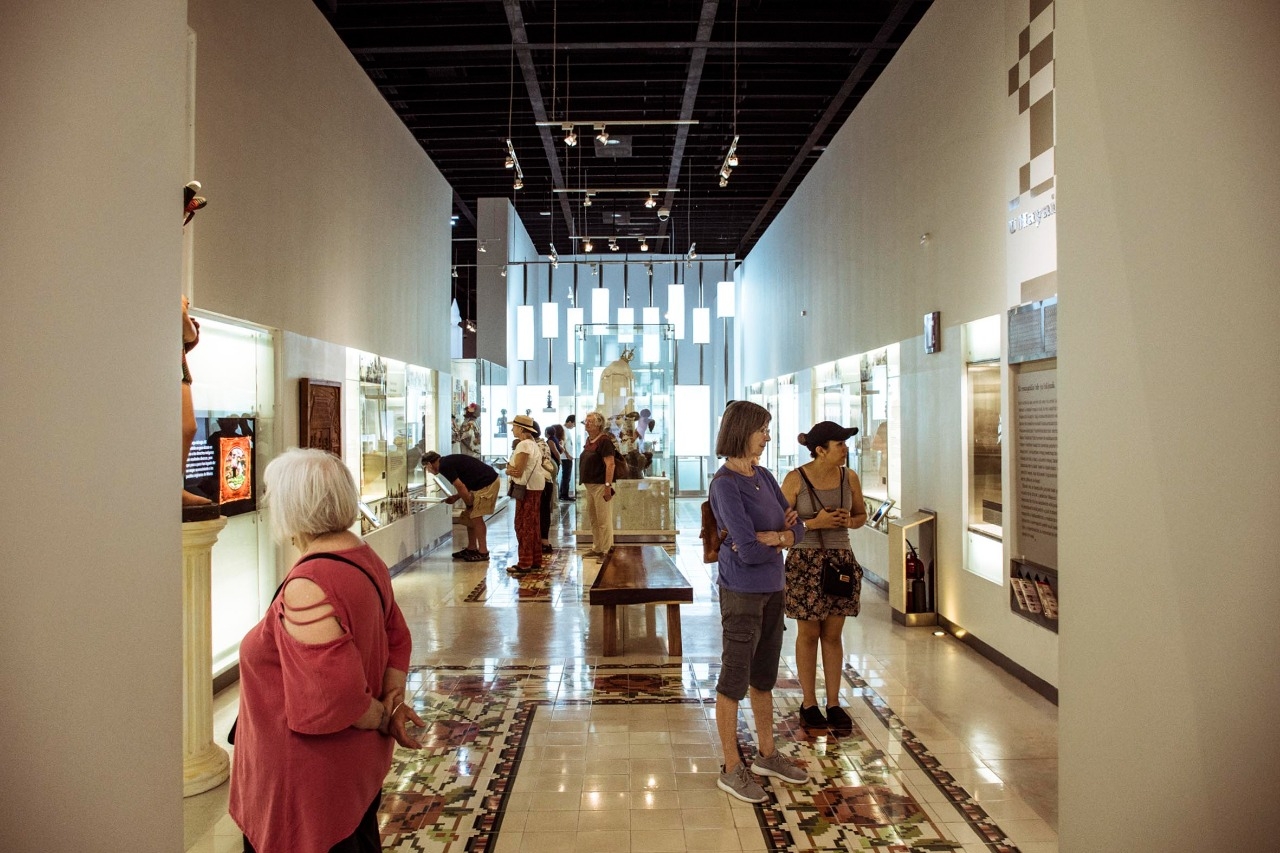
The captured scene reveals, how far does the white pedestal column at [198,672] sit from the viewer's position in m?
3.63

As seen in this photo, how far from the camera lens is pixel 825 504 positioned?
423cm

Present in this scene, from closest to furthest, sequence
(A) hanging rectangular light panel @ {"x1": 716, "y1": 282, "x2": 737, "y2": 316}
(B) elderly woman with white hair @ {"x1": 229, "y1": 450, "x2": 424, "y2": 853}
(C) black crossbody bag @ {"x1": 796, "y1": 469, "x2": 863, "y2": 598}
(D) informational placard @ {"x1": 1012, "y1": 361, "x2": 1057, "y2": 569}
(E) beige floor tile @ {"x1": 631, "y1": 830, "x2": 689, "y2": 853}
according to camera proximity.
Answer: (B) elderly woman with white hair @ {"x1": 229, "y1": 450, "x2": 424, "y2": 853}, (E) beige floor tile @ {"x1": 631, "y1": 830, "x2": 689, "y2": 853}, (C) black crossbody bag @ {"x1": 796, "y1": 469, "x2": 863, "y2": 598}, (D) informational placard @ {"x1": 1012, "y1": 361, "x2": 1057, "y2": 569}, (A) hanging rectangular light panel @ {"x1": 716, "y1": 282, "x2": 737, "y2": 316}

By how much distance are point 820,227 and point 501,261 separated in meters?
6.82

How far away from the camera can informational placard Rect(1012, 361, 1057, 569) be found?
4.80 meters

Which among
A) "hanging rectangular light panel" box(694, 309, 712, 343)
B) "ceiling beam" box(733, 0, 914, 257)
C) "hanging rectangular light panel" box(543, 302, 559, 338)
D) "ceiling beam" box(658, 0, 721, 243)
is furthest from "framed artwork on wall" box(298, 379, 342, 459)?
"hanging rectangular light panel" box(694, 309, 712, 343)

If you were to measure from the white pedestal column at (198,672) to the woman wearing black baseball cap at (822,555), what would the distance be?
2.70 meters

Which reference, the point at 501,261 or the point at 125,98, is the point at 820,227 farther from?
the point at 125,98

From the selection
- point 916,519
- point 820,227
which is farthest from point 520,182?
point 916,519

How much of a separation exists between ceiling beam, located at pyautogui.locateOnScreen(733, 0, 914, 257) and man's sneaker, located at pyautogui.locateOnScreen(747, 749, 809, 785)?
6.99 m

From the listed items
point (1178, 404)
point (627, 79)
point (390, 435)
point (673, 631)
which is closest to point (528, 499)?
point (390, 435)

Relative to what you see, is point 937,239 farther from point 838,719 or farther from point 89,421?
point 89,421

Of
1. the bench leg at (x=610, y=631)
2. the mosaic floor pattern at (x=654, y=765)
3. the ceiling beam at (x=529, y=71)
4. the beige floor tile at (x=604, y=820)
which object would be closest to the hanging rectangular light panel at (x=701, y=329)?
the ceiling beam at (x=529, y=71)

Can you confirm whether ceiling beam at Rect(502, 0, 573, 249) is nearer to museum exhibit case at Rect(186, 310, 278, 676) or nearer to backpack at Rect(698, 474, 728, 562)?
museum exhibit case at Rect(186, 310, 278, 676)

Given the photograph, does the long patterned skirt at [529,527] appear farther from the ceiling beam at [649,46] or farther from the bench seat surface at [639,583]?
the ceiling beam at [649,46]
